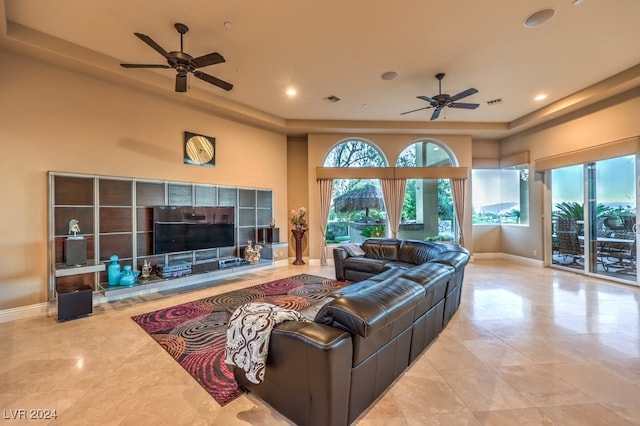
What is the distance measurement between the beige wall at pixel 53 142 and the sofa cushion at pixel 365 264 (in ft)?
11.5

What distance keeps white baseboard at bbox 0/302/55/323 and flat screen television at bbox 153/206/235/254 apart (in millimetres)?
1481

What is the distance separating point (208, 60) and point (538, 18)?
4.02 m

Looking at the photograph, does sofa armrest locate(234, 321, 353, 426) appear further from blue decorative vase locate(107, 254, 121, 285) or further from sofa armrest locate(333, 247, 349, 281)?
sofa armrest locate(333, 247, 349, 281)

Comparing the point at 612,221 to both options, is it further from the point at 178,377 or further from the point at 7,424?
the point at 7,424

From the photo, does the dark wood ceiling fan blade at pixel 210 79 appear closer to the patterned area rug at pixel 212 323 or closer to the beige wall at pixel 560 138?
the patterned area rug at pixel 212 323

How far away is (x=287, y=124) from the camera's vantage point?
6836 millimetres

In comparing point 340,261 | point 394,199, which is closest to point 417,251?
point 340,261

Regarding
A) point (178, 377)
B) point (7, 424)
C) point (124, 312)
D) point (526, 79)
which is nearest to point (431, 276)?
point (178, 377)

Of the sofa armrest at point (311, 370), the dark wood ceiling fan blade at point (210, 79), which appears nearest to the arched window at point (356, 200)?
the dark wood ceiling fan blade at point (210, 79)

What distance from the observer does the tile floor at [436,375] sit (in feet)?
6.32

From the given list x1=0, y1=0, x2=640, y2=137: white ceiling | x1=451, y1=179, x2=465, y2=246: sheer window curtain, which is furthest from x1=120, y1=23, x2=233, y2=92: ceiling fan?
x1=451, y1=179, x2=465, y2=246: sheer window curtain

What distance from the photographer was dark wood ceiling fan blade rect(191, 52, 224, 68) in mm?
3249

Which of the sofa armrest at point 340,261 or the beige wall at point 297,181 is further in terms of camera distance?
the beige wall at point 297,181

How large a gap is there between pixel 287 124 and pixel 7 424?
248 inches
